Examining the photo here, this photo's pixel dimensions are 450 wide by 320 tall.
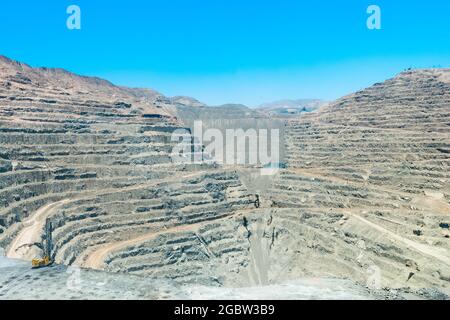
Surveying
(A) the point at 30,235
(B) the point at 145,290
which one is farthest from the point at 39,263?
(A) the point at 30,235

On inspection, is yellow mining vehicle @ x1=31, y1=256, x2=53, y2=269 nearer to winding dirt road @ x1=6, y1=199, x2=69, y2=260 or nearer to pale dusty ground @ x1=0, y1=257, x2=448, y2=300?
pale dusty ground @ x1=0, y1=257, x2=448, y2=300

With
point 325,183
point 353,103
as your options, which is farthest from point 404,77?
point 325,183

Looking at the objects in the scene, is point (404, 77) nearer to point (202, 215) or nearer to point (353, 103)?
point (353, 103)

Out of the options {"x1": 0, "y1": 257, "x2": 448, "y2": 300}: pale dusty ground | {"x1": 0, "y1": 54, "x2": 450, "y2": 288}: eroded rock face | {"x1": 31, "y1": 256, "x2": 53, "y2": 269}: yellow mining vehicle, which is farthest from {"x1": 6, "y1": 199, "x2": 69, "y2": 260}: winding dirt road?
{"x1": 0, "y1": 257, "x2": 448, "y2": 300}: pale dusty ground

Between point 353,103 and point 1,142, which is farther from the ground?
point 353,103

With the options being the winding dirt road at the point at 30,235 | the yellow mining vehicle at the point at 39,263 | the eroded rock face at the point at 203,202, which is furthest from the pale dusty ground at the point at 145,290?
the eroded rock face at the point at 203,202

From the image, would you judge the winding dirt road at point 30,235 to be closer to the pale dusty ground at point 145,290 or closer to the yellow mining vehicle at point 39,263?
the yellow mining vehicle at point 39,263

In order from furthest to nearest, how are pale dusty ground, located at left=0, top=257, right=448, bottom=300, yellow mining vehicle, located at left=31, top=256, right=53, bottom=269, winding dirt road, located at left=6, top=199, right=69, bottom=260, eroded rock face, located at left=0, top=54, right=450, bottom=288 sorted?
eroded rock face, located at left=0, top=54, right=450, bottom=288 < winding dirt road, located at left=6, top=199, right=69, bottom=260 < yellow mining vehicle, located at left=31, top=256, right=53, bottom=269 < pale dusty ground, located at left=0, top=257, right=448, bottom=300
